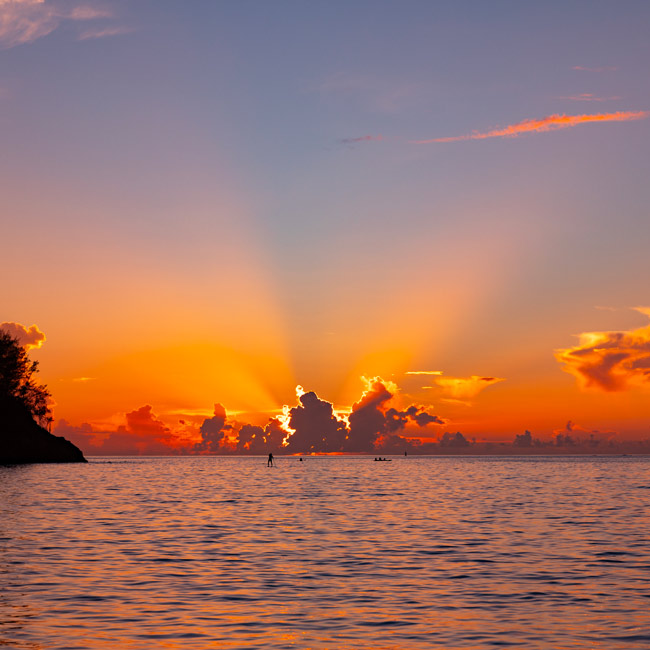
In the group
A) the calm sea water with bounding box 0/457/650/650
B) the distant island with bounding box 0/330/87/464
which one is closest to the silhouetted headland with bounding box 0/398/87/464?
the distant island with bounding box 0/330/87/464

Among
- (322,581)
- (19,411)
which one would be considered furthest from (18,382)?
(322,581)

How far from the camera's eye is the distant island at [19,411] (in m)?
174

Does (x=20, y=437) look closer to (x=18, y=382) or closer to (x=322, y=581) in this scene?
(x=18, y=382)

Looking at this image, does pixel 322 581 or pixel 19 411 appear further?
pixel 19 411

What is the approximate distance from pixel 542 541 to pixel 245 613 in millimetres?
22389

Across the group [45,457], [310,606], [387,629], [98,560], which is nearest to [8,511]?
[98,560]

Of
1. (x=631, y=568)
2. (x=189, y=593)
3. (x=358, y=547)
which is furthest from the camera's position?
(x=358, y=547)

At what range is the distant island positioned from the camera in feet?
570

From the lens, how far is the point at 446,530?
1877 inches

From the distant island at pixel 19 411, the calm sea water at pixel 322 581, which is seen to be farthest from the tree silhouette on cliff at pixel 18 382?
the calm sea water at pixel 322 581

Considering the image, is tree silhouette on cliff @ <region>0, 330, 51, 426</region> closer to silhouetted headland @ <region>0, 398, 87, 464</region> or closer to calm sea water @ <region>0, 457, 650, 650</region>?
silhouetted headland @ <region>0, 398, 87, 464</region>

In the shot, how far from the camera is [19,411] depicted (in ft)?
585

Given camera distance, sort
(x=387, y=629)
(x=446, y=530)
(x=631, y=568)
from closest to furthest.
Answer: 1. (x=387, y=629)
2. (x=631, y=568)
3. (x=446, y=530)

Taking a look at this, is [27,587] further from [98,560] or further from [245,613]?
[245,613]
